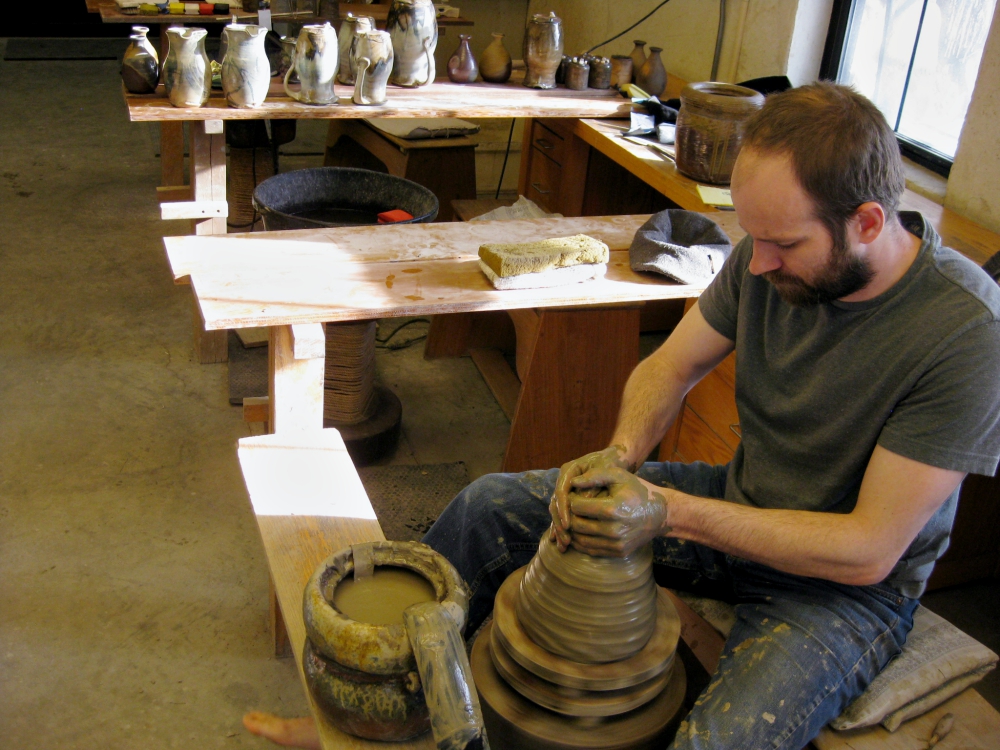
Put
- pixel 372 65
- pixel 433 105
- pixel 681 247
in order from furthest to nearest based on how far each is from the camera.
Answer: pixel 433 105
pixel 372 65
pixel 681 247

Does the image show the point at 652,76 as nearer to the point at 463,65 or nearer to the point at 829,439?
the point at 463,65

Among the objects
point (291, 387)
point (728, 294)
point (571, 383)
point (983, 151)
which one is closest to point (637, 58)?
point (983, 151)

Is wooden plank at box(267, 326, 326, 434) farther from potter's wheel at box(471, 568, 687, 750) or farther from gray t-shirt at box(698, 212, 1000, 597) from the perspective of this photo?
gray t-shirt at box(698, 212, 1000, 597)

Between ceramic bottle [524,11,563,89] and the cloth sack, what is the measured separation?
159cm

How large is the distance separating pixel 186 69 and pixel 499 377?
1.56 m

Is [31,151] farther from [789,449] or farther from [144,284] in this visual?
[789,449]

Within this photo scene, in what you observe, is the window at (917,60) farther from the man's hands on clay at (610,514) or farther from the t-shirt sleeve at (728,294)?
the man's hands on clay at (610,514)

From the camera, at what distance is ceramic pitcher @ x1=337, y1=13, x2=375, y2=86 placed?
129 inches

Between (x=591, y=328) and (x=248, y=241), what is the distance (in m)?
1.02

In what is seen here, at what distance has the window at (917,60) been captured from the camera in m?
3.03

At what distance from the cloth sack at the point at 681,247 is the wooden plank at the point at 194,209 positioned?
152 centimetres

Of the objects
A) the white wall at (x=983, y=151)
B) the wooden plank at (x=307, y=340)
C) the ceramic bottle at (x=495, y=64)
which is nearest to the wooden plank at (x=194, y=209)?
the wooden plank at (x=307, y=340)

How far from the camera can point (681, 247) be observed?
7.68ft

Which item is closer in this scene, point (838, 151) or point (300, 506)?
point (838, 151)
